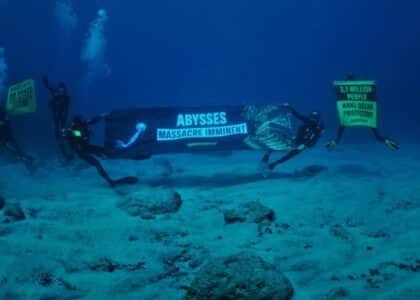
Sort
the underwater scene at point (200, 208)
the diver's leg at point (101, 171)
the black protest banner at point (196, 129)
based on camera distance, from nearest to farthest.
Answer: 1. the underwater scene at point (200, 208)
2. the diver's leg at point (101, 171)
3. the black protest banner at point (196, 129)

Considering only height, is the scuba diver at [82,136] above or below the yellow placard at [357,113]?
below

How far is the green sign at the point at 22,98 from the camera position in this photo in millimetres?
8398

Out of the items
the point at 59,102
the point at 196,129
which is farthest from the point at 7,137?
the point at 196,129

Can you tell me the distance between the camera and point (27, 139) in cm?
2002

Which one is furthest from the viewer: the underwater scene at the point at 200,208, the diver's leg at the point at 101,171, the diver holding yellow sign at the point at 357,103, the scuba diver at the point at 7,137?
the scuba diver at the point at 7,137

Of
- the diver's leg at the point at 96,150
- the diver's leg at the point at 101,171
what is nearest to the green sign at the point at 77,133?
the diver's leg at the point at 96,150

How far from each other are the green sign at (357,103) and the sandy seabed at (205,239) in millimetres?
1421

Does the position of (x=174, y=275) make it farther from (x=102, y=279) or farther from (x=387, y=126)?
(x=387, y=126)

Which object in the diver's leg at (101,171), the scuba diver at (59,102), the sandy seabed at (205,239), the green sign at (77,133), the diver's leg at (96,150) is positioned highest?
the scuba diver at (59,102)

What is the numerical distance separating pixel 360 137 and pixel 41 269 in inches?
981

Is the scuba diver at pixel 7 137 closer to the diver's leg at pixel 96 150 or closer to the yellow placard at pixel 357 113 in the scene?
the diver's leg at pixel 96 150

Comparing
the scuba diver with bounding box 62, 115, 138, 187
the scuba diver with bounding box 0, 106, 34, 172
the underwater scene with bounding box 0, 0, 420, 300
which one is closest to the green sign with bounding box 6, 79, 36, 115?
the underwater scene with bounding box 0, 0, 420, 300

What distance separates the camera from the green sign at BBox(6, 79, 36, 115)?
27.6ft

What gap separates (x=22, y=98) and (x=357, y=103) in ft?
25.0
